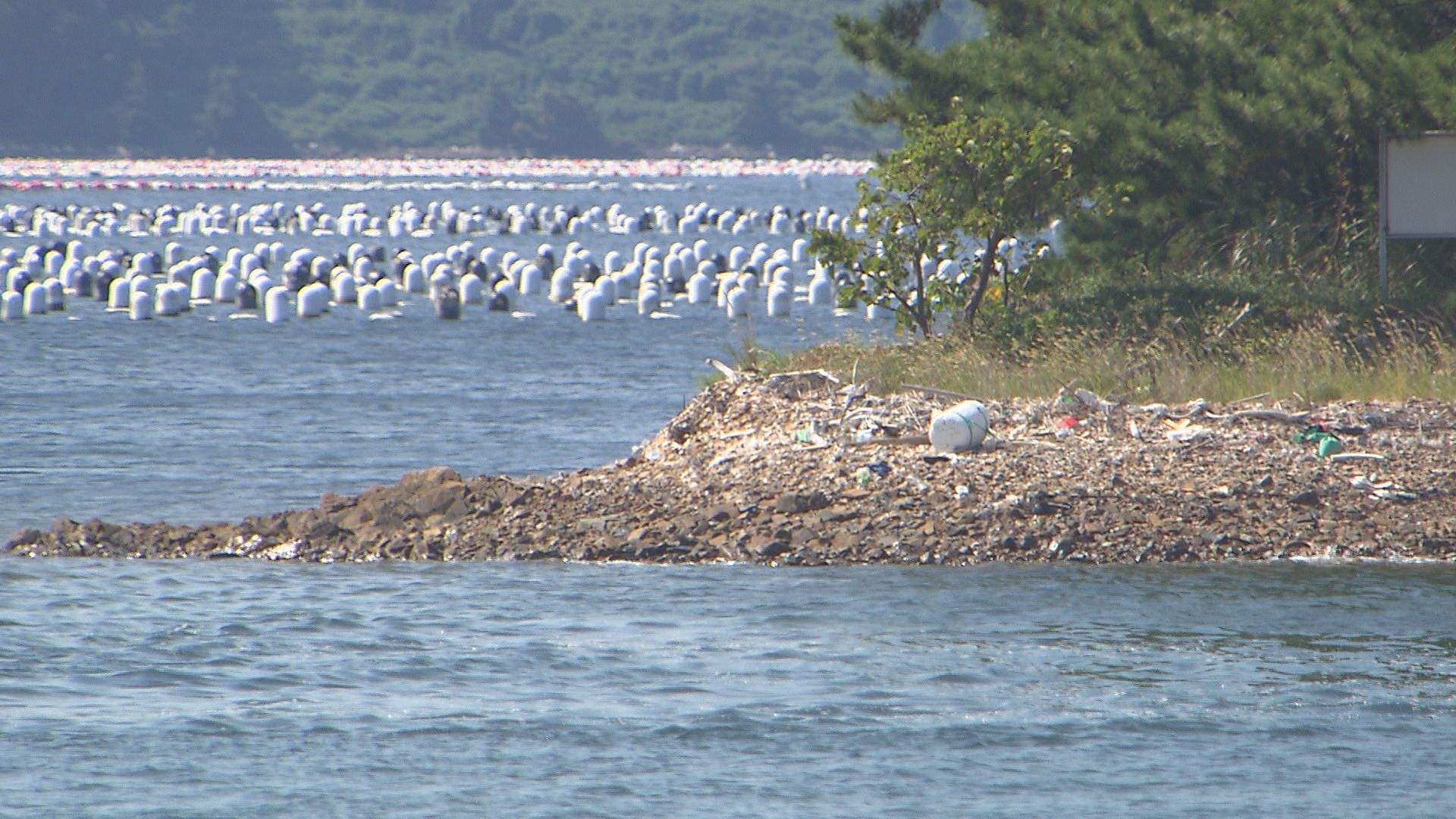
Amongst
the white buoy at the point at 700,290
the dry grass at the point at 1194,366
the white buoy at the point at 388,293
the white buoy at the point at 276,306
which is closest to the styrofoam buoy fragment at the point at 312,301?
the white buoy at the point at 276,306

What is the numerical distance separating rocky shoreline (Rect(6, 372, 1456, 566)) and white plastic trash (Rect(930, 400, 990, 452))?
10cm

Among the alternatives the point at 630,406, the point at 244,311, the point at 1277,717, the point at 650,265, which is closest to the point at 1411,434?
the point at 1277,717

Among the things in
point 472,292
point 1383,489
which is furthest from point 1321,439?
point 472,292

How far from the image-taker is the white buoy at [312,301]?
3981cm

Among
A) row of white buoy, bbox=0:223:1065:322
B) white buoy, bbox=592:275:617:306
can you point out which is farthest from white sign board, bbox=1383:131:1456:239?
white buoy, bbox=592:275:617:306

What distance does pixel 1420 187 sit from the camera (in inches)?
746

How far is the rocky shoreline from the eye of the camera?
47.0 feet

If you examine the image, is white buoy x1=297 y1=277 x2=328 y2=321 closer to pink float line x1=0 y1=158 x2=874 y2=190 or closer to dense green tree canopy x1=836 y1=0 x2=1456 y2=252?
dense green tree canopy x1=836 y1=0 x2=1456 y2=252

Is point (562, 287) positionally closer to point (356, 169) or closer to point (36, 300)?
point (36, 300)

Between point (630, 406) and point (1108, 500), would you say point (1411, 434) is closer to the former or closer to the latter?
point (1108, 500)

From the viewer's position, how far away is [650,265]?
46719 mm

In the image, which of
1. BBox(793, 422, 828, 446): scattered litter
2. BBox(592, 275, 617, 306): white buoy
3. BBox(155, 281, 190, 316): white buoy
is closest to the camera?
BBox(793, 422, 828, 446): scattered litter

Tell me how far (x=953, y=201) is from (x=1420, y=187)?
416cm

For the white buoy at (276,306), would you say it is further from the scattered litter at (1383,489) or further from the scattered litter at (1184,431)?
the scattered litter at (1383,489)
